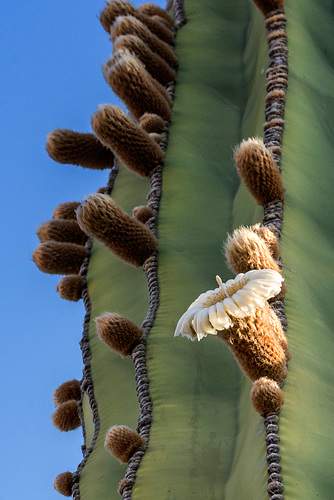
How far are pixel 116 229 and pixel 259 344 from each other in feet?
1.85

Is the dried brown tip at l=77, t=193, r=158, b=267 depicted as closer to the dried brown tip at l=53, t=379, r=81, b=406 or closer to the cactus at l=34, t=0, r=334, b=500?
the cactus at l=34, t=0, r=334, b=500

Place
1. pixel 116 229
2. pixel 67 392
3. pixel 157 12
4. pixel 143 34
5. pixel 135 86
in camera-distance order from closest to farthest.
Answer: pixel 116 229
pixel 135 86
pixel 67 392
pixel 143 34
pixel 157 12

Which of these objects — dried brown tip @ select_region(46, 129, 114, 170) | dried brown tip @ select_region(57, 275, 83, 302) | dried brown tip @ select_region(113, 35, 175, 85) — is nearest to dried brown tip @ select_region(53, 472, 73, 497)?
dried brown tip @ select_region(57, 275, 83, 302)

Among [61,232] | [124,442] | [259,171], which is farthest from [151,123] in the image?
[124,442]

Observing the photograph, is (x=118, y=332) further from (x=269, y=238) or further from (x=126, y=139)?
(x=126, y=139)

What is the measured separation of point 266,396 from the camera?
1270 millimetres

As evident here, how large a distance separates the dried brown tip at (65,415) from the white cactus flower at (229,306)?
0.97 meters

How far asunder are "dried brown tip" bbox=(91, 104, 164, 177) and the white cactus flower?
Result: 0.74 metres

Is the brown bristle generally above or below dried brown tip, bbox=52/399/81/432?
above

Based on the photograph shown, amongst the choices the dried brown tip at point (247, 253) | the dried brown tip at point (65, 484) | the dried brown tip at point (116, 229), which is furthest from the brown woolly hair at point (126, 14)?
the dried brown tip at point (65, 484)

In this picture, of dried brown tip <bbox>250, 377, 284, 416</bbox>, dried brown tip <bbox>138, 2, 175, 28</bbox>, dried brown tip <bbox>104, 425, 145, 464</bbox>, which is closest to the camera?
dried brown tip <bbox>250, 377, 284, 416</bbox>

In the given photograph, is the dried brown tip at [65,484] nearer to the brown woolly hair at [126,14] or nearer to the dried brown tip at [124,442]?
the dried brown tip at [124,442]

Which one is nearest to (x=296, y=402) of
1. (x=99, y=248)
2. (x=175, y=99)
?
(x=99, y=248)

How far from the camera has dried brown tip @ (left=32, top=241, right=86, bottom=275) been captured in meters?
2.04
